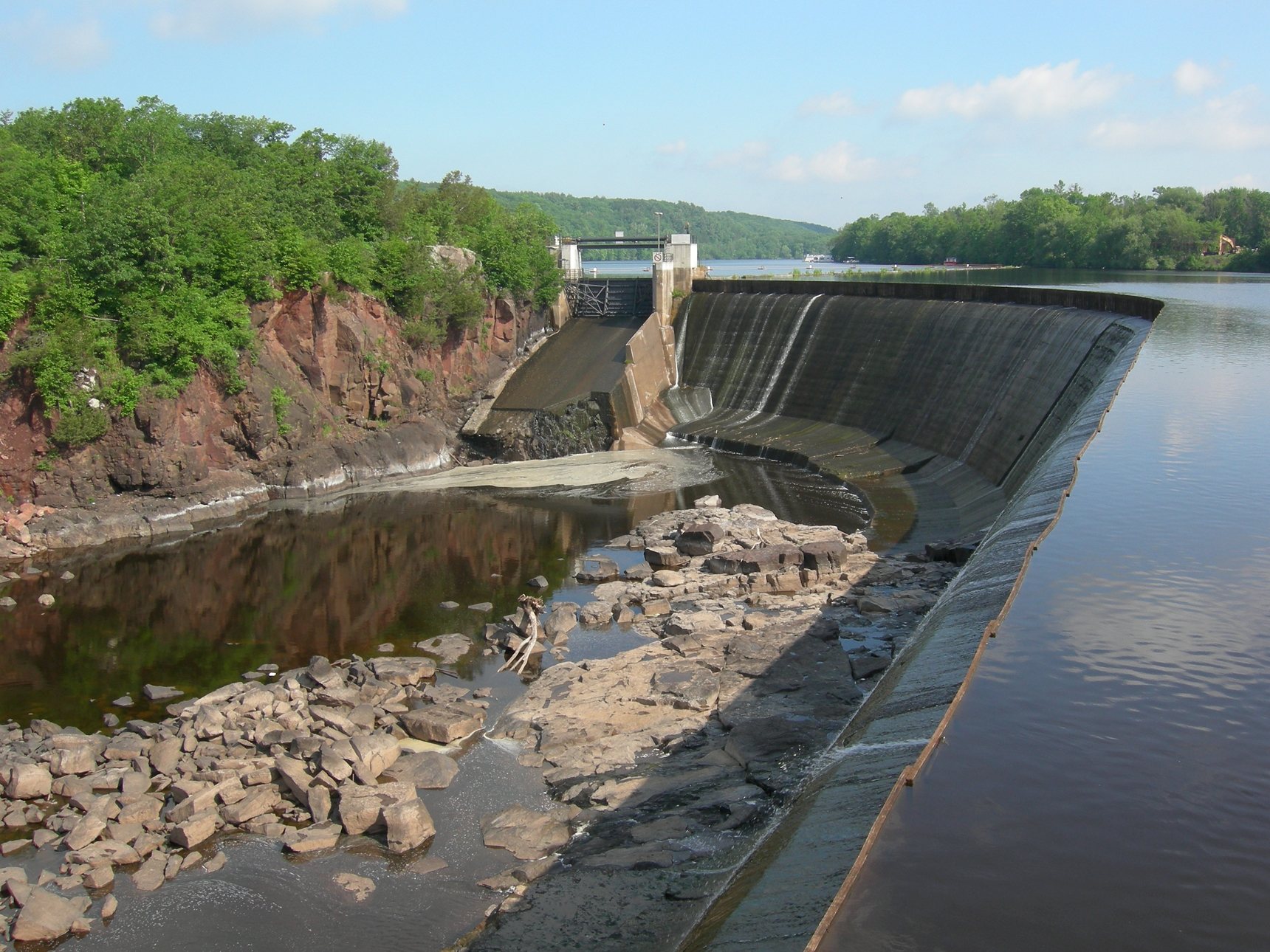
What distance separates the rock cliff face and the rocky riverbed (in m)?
15.1

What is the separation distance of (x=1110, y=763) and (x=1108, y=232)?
98.4 metres

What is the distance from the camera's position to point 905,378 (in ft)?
141

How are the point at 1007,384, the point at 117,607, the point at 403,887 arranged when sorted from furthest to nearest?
the point at 1007,384, the point at 117,607, the point at 403,887

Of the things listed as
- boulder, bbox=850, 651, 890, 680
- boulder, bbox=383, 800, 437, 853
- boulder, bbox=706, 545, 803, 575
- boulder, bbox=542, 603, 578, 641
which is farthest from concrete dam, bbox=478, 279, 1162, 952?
boulder, bbox=542, 603, 578, 641

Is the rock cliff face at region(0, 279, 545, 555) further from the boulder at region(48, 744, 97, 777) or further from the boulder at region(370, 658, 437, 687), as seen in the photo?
the boulder at region(48, 744, 97, 777)

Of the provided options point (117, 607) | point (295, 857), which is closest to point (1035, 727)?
point (295, 857)

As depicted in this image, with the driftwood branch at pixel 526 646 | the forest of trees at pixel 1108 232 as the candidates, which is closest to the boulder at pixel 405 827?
the driftwood branch at pixel 526 646

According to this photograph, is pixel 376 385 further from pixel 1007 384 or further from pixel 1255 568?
pixel 1255 568

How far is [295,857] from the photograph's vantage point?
15.7m

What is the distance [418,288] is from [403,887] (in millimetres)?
33778

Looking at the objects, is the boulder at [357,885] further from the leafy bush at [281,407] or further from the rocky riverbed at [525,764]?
the leafy bush at [281,407]

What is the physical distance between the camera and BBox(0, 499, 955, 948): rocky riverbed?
47.2ft

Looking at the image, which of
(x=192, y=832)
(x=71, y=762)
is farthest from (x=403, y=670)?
(x=192, y=832)

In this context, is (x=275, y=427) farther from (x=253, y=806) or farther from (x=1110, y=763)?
(x=1110, y=763)
